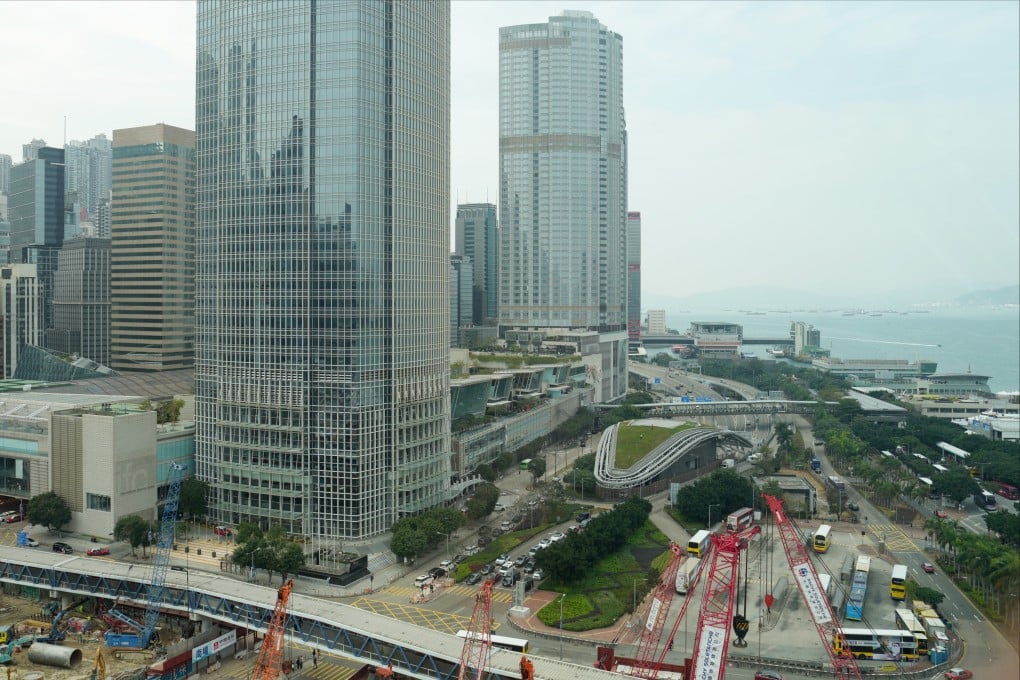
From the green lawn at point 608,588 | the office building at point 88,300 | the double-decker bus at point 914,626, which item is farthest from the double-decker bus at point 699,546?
the office building at point 88,300

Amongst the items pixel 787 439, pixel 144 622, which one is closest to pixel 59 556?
pixel 144 622

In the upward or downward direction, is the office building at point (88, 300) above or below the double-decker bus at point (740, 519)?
above

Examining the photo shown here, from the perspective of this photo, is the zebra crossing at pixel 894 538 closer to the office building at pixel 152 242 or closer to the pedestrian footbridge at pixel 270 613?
the pedestrian footbridge at pixel 270 613

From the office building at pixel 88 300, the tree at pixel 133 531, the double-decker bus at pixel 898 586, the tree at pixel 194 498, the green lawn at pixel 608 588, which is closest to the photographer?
the green lawn at pixel 608 588

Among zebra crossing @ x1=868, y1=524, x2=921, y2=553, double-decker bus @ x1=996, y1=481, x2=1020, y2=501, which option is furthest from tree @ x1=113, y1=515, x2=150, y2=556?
double-decker bus @ x1=996, y1=481, x2=1020, y2=501

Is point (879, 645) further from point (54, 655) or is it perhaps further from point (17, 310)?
point (17, 310)

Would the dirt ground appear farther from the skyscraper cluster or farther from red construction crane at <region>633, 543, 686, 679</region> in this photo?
red construction crane at <region>633, 543, 686, 679</region>

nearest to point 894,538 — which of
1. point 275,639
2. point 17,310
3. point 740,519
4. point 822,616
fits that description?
point 740,519
